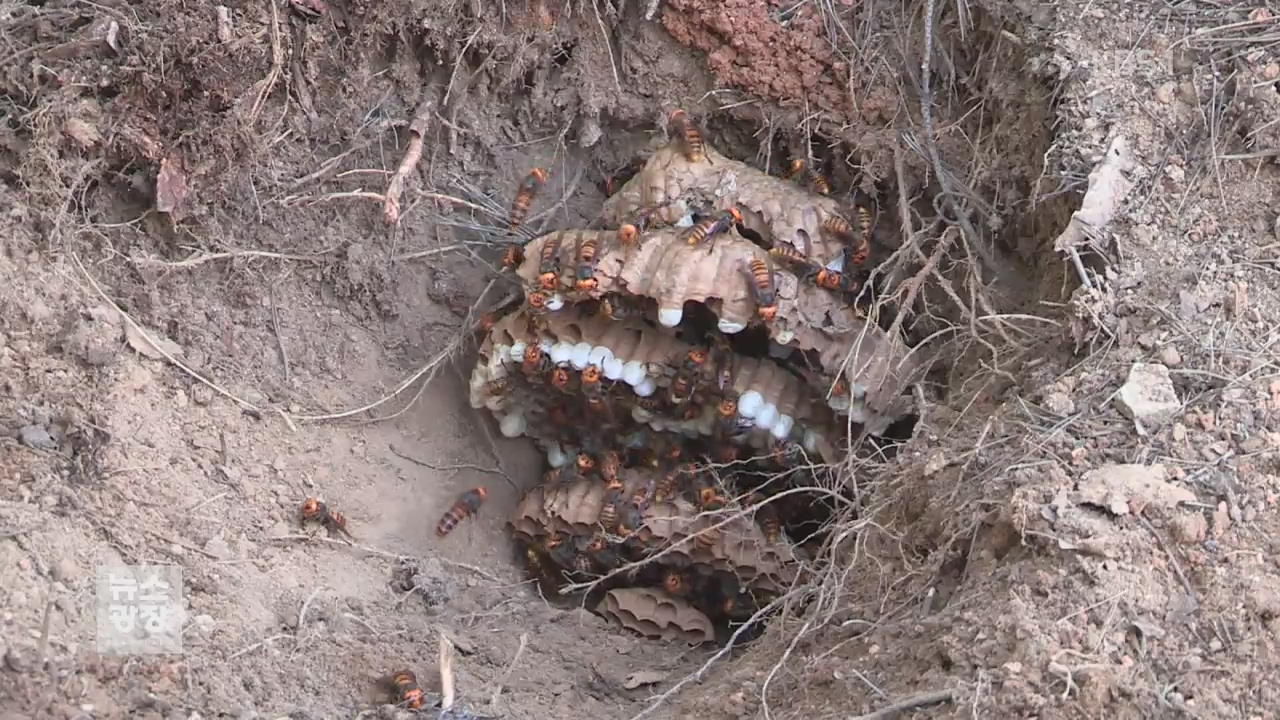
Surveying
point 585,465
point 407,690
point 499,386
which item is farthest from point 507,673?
point 499,386

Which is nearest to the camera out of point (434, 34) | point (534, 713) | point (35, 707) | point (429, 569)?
point (35, 707)

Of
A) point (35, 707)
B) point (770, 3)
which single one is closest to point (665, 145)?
point (770, 3)

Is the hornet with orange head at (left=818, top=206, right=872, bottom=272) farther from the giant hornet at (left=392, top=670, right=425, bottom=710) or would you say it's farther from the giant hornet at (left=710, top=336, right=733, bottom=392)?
the giant hornet at (left=392, top=670, right=425, bottom=710)

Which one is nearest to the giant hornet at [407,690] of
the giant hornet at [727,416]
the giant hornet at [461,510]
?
the giant hornet at [461,510]

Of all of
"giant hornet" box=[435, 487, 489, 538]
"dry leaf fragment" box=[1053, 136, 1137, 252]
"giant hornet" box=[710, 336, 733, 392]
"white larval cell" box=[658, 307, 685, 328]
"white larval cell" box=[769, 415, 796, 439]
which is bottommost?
"giant hornet" box=[435, 487, 489, 538]

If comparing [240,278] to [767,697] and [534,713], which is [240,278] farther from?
[767,697]
